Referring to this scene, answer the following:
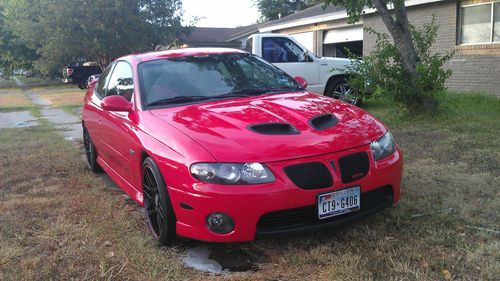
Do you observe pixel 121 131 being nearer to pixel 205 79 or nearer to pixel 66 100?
pixel 205 79

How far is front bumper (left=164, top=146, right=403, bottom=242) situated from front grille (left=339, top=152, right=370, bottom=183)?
30 mm

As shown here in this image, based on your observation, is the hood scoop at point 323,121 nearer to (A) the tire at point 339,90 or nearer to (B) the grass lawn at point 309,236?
(B) the grass lawn at point 309,236

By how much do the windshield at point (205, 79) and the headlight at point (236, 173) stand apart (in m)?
1.16

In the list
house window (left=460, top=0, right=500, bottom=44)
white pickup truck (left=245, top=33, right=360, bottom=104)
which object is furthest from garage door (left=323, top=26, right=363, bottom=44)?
white pickup truck (left=245, top=33, right=360, bottom=104)

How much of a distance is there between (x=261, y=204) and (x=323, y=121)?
0.90m

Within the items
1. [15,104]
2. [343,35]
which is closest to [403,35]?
[343,35]

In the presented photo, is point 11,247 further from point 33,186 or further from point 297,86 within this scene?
point 297,86

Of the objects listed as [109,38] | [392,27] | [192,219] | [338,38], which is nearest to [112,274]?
[192,219]

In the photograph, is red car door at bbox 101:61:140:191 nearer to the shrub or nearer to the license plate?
the license plate

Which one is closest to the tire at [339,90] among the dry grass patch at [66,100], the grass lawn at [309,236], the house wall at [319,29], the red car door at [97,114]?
the grass lawn at [309,236]

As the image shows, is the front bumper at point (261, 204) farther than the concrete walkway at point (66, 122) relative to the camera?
No

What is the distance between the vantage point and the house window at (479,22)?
11.8m

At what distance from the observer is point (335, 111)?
3.88 m

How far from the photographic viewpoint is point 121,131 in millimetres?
4352
